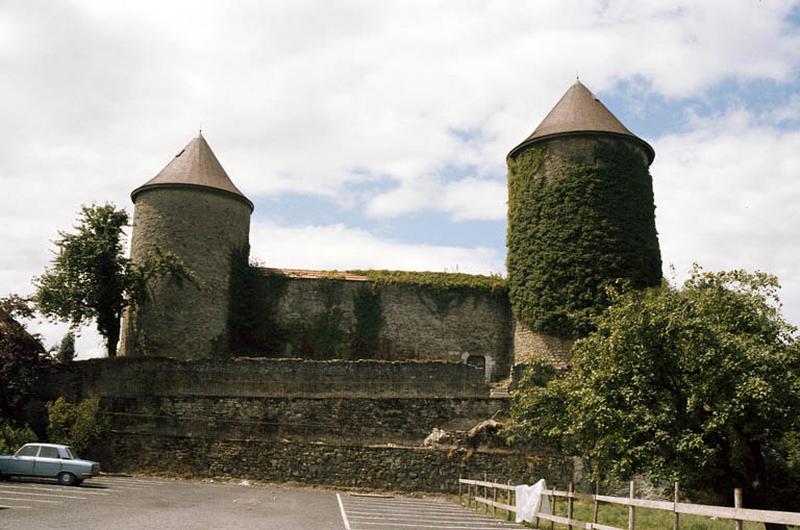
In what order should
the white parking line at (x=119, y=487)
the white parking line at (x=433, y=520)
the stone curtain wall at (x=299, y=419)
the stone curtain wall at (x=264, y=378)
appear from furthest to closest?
the stone curtain wall at (x=264, y=378)
the stone curtain wall at (x=299, y=419)
the white parking line at (x=119, y=487)
the white parking line at (x=433, y=520)

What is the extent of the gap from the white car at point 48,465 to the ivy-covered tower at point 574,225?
1712 cm

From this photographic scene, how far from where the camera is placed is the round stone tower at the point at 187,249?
3166 centimetres

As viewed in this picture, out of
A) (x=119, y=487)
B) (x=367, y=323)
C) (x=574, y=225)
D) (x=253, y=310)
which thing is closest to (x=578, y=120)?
(x=574, y=225)

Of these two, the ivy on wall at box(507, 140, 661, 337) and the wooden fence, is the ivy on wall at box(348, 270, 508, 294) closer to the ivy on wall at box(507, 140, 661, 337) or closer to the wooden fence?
the ivy on wall at box(507, 140, 661, 337)

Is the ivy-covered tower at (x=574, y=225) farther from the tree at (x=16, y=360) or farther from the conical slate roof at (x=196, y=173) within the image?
the tree at (x=16, y=360)

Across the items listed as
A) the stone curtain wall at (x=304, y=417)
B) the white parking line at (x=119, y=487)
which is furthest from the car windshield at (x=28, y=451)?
the stone curtain wall at (x=304, y=417)

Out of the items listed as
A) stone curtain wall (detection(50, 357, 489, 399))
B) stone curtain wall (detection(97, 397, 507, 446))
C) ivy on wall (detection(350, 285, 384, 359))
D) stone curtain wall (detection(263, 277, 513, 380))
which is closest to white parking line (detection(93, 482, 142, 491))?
stone curtain wall (detection(97, 397, 507, 446))

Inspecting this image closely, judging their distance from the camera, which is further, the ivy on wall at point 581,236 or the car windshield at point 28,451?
the ivy on wall at point 581,236

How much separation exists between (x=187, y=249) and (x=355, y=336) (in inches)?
307

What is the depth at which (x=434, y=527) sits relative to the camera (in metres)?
14.6

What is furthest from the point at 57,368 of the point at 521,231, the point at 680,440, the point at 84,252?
the point at 680,440

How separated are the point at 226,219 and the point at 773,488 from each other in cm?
2249

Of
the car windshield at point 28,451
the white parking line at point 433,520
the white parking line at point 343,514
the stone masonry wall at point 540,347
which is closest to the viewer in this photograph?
the white parking line at point 343,514

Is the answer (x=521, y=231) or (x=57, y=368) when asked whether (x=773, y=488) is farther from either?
(x=57, y=368)
